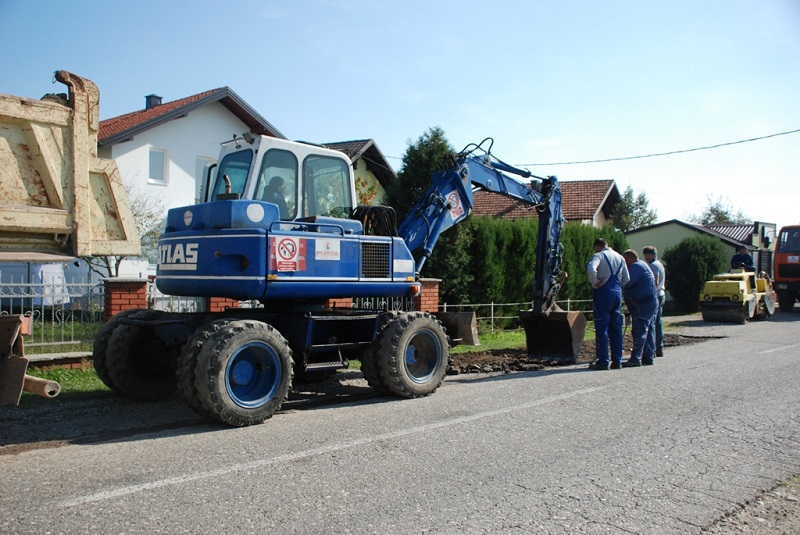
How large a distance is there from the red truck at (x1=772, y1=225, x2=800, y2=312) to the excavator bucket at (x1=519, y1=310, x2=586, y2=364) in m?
16.9

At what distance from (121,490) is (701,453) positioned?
4.58 metres

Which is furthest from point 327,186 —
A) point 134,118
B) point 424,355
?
point 134,118

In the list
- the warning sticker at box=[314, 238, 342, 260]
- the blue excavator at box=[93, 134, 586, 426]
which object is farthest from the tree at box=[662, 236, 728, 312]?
the warning sticker at box=[314, 238, 342, 260]

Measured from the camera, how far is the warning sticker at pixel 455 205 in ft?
34.0

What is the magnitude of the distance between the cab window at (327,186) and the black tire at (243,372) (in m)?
1.87

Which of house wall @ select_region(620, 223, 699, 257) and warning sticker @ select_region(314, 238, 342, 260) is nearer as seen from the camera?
warning sticker @ select_region(314, 238, 342, 260)

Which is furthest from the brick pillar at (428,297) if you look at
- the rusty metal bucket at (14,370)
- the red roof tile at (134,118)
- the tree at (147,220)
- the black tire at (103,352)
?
the red roof tile at (134,118)

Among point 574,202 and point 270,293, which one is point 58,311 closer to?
point 270,293

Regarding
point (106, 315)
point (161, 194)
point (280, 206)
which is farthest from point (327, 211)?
point (161, 194)

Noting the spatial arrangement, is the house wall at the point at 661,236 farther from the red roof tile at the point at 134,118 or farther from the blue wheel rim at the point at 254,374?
the blue wheel rim at the point at 254,374

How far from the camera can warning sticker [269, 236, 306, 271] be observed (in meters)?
7.27

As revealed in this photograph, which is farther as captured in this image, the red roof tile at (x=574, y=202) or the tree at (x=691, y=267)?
the red roof tile at (x=574, y=202)

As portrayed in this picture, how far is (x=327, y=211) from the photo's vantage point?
330 inches

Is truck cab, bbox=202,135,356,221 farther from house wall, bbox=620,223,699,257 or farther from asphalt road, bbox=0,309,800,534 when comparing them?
house wall, bbox=620,223,699,257
